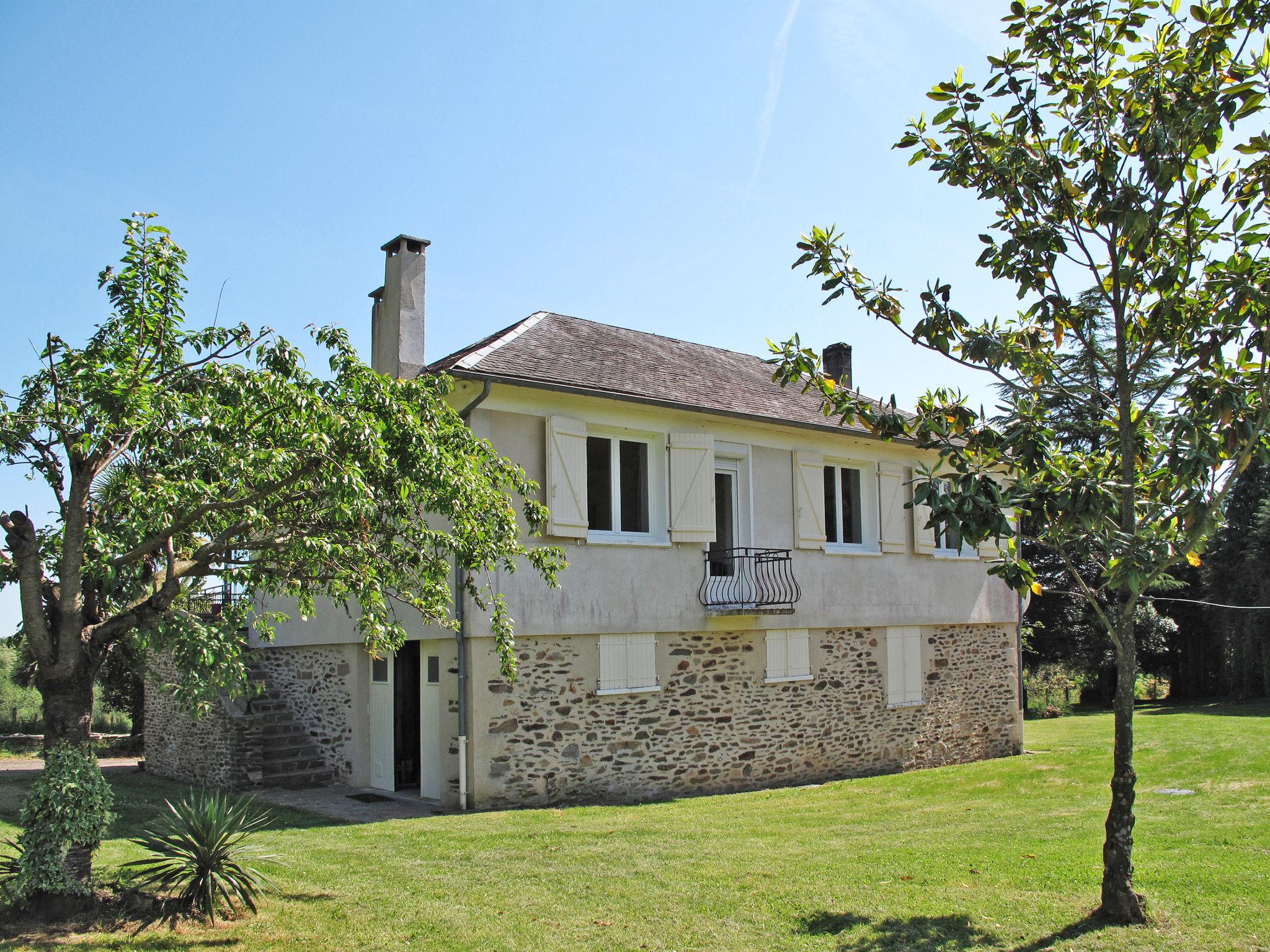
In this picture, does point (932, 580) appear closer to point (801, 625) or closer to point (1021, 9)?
point (801, 625)

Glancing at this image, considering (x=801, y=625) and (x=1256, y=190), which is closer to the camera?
(x=1256, y=190)

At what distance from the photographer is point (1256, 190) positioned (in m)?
5.99

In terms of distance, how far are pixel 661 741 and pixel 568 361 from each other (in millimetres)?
4994

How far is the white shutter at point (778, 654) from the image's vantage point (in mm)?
13555

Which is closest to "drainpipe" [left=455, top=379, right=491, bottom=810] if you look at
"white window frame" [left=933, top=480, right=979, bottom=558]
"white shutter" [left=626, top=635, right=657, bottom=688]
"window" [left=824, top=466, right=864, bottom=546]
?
"white shutter" [left=626, top=635, right=657, bottom=688]

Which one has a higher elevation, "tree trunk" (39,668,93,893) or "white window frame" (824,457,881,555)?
"white window frame" (824,457,881,555)

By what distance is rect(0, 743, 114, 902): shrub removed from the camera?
578 cm

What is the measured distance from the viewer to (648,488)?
1258 centimetres

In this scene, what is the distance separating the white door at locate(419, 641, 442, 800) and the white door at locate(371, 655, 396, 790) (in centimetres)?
111

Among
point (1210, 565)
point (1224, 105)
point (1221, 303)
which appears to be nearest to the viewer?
point (1224, 105)

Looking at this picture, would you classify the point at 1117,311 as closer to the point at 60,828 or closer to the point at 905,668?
the point at 60,828

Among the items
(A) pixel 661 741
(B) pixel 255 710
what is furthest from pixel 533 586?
(B) pixel 255 710

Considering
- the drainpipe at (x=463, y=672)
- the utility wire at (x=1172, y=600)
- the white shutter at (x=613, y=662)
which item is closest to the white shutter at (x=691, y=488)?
the white shutter at (x=613, y=662)

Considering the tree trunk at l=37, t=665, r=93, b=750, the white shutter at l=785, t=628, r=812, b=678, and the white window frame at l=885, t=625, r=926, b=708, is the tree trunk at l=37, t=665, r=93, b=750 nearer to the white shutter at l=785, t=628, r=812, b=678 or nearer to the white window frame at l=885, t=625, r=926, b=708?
the white shutter at l=785, t=628, r=812, b=678
